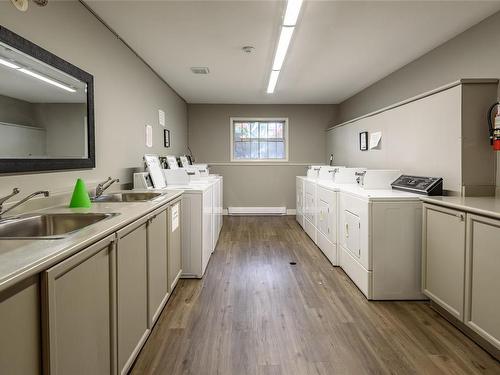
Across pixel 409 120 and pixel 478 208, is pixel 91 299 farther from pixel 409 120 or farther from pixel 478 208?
pixel 409 120

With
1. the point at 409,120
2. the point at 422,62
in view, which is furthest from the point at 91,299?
the point at 422,62

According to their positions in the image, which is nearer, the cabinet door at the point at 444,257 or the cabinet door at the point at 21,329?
the cabinet door at the point at 21,329

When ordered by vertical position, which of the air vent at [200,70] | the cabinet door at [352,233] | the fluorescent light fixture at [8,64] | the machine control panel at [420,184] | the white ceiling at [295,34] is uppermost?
the air vent at [200,70]

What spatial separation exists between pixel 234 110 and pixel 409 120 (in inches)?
162

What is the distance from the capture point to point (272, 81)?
4.75 m

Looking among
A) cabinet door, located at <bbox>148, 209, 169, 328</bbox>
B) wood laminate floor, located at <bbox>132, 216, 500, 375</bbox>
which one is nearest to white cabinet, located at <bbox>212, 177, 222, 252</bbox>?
wood laminate floor, located at <bbox>132, 216, 500, 375</bbox>

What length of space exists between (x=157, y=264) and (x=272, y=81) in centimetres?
344

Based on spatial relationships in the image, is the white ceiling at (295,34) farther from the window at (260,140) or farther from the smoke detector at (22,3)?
the window at (260,140)

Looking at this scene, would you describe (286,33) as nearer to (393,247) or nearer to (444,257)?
(393,247)

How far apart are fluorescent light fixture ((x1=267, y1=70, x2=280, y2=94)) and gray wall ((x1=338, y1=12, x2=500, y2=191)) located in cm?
160

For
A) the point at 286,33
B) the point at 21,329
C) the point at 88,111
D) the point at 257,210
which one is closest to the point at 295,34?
the point at 286,33

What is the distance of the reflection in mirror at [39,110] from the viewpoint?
166cm

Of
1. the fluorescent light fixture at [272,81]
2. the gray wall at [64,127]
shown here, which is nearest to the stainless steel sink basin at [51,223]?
the gray wall at [64,127]

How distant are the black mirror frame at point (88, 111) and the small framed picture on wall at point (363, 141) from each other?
369 cm
